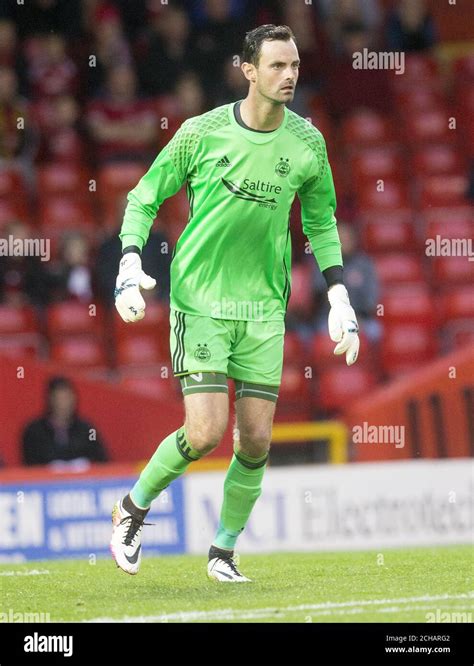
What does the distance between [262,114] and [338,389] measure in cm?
600

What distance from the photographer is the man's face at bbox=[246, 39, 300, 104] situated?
6.92 meters

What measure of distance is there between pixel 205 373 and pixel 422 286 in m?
7.28

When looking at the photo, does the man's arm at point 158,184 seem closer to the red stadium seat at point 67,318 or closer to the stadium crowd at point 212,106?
the stadium crowd at point 212,106

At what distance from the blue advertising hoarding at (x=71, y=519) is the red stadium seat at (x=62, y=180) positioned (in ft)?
15.0

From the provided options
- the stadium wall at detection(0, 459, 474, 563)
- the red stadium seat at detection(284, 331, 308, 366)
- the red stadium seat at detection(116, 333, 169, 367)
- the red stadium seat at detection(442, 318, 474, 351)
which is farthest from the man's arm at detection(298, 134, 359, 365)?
the red stadium seat at detection(442, 318, 474, 351)

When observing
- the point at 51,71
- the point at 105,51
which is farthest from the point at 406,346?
the point at 51,71

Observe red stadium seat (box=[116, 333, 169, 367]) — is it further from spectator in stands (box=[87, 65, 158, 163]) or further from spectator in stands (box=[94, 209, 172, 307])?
spectator in stands (box=[87, 65, 158, 163])

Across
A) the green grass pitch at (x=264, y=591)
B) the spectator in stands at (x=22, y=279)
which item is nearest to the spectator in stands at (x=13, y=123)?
the spectator in stands at (x=22, y=279)

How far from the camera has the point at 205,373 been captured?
22.9 ft

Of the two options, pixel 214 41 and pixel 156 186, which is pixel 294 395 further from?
pixel 156 186

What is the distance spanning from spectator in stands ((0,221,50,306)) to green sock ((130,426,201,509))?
5.68 meters

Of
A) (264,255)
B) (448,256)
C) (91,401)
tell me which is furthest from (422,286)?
(264,255)

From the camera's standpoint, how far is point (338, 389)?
12812 mm

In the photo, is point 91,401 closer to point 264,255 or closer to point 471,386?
point 471,386
